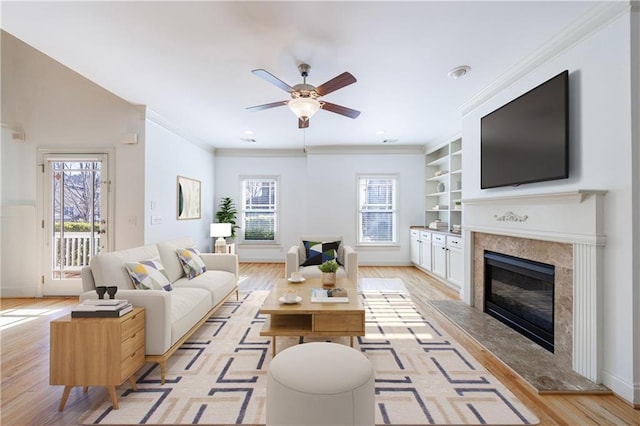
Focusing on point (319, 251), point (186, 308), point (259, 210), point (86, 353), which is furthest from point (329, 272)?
point (259, 210)

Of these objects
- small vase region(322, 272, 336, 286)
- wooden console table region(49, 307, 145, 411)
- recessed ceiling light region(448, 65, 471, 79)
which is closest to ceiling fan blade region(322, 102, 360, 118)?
recessed ceiling light region(448, 65, 471, 79)

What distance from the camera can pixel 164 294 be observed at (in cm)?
222

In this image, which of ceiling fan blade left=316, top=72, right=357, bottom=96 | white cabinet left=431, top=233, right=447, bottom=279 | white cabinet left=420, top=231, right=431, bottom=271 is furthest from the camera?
white cabinet left=420, top=231, right=431, bottom=271

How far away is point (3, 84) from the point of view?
4.25 meters

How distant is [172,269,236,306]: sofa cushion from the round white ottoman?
1.91 m

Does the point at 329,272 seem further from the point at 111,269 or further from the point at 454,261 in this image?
the point at 454,261

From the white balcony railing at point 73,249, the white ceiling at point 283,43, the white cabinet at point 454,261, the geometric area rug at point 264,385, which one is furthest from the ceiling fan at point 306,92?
the white balcony railing at point 73,249

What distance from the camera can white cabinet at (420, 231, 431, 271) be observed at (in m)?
5.61

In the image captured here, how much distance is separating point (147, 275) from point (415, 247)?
17.0 ft

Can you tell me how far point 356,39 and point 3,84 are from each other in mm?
5200

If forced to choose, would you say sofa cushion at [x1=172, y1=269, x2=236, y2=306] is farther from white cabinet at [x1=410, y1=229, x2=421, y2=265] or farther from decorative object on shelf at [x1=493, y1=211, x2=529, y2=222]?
white cabinet at [x1=410, y1=229, x2=421, y2=265]

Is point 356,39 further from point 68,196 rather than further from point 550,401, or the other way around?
point 68,196

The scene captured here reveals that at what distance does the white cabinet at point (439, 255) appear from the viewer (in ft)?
16.3

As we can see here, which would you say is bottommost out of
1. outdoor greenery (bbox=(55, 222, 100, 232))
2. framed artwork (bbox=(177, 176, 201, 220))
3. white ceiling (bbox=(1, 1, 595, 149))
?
outdoor greenery (bbox=(55, 222, 100, 232))
